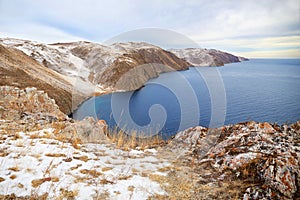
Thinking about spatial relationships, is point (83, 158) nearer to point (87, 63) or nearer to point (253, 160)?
point (253, 160)

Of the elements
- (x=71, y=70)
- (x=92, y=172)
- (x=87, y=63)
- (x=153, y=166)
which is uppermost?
(x=87, y=63)

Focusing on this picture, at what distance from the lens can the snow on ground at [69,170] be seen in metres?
4.55

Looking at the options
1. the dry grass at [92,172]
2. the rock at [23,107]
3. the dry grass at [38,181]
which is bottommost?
the dry grass at [92,172]

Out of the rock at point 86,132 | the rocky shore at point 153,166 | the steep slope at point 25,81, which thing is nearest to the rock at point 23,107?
the rocky shore at point 153,166

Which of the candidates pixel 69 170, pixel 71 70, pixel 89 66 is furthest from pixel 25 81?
pixel 89 66

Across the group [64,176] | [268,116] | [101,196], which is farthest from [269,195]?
[268,116]

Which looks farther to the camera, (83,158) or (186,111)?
(186,111)

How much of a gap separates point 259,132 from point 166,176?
455 centimetres

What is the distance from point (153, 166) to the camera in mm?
6969

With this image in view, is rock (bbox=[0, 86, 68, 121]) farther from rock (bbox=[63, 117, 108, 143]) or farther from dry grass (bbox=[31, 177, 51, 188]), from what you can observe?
dry grass (bbox=[31, 177, 51, 188])

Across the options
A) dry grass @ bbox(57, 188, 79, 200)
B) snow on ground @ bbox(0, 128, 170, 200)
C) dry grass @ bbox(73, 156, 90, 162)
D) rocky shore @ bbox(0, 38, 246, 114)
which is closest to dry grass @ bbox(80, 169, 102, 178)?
snow on ground @ bbox(0, 128, 170, 200)

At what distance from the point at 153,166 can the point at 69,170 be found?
118 inches

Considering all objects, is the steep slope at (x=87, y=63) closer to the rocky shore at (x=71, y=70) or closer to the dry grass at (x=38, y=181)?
the rocky shore at (x=71, y=70)

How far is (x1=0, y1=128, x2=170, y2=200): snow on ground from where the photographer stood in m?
4.55
